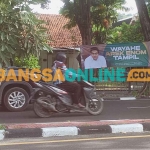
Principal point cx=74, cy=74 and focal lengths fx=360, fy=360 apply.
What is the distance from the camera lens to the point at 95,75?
14406 millimetres

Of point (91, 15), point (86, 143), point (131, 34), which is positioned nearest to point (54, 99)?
point (86, 143)

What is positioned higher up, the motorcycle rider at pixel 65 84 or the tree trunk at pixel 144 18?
the tree trunk at pixel 144 18

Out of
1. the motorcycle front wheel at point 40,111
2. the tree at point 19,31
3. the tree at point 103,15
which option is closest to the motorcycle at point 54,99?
the motorcycle front wheel at point 40,111

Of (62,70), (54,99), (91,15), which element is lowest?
(54,99)

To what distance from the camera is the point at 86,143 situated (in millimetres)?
5902

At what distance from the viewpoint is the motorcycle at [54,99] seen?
836 centimetres

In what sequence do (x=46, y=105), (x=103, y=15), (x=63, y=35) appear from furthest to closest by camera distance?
(x=63, y=35), (x=103, y=15), (x=46, y=105)

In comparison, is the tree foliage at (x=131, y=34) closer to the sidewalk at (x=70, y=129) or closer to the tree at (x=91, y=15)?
the tree at (x=91, y=15)

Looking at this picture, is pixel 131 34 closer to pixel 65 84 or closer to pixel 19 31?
pixel 65 84

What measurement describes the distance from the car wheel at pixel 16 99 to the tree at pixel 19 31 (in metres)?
3.06

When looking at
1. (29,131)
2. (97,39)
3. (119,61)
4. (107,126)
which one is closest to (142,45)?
(119,61)

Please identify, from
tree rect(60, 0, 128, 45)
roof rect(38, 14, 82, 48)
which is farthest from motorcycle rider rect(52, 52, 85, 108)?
roof rect(38, 14, 82, 48)

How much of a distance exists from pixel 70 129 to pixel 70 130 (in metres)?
0.02

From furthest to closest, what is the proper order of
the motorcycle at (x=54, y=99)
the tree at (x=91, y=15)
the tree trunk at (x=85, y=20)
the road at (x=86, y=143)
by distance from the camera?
the tree at (x=91, y=15) → the tree trunk at (x=85, y=20) → the motorcycle at (x=54, y=99) → the road at (x=86, y=143)
